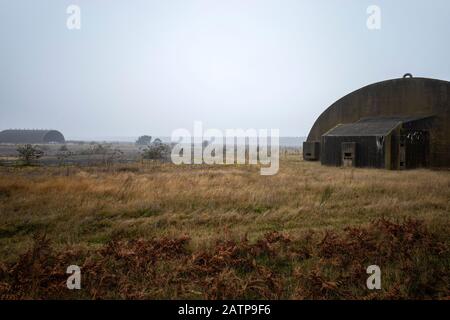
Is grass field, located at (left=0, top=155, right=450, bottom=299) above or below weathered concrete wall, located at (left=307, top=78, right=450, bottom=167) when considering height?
below

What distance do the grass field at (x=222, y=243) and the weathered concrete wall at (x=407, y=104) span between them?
1363 cm

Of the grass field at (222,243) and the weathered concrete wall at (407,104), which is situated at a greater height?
the weathered concrete wall at (407,104)

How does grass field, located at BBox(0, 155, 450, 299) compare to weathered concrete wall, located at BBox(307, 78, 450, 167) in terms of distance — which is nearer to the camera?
grass field, located at BBox(0, 155, 450, 299)

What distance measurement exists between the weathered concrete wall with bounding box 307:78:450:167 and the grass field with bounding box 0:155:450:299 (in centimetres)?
1363

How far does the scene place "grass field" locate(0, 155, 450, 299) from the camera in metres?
3.92

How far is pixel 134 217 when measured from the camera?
7941 mm

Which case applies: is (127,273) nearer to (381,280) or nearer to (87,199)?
(381,280)

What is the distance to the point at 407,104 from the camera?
22062 mm

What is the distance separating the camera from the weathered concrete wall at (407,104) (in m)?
20.5

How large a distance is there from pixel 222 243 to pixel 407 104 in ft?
75.4

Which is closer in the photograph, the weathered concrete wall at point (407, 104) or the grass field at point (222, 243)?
the grass field at point (222, 243)

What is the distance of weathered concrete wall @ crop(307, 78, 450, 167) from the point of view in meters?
20.5
